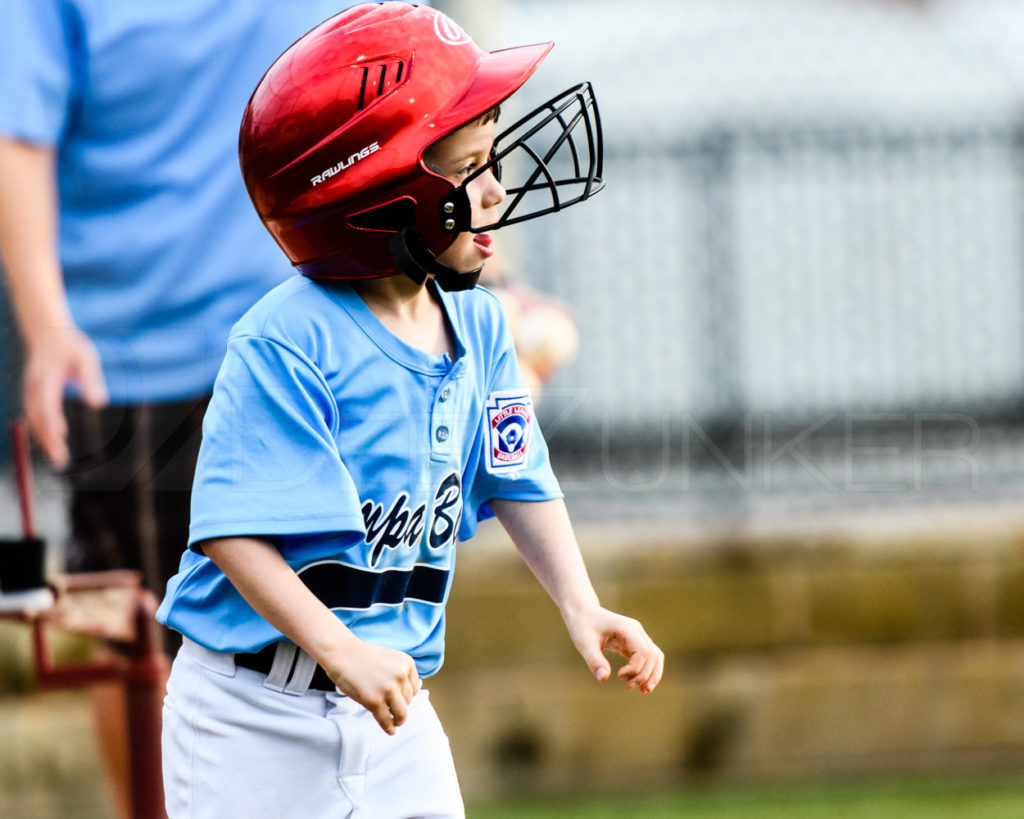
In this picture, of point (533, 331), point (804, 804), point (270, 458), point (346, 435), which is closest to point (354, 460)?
point (346, 435)

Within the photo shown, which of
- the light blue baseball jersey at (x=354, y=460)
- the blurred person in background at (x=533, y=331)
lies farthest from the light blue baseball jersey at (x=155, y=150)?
the light blue baseball jersey at (x=354, y=460)

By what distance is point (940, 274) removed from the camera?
214 inches

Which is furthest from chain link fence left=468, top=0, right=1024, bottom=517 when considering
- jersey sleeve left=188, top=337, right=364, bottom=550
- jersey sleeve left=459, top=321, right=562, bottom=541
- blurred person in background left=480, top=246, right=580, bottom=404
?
jersey sleeve left=188, top=337, right=364, bottom=550

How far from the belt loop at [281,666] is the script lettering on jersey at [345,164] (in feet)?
1.98

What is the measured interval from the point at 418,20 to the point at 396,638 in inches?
32.4

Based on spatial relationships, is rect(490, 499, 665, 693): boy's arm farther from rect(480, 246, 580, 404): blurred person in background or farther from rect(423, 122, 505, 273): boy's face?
rect(480, 246, 580, 404): blurred person in background

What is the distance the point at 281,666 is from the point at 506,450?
444mm

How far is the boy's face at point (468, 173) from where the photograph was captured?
206cm

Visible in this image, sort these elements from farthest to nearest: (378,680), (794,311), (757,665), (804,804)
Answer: (794,311) → (757,665) → (804,804) → (378,680)

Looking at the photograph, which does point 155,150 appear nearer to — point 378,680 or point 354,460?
point 354,460

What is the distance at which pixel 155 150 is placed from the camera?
3.12 metres

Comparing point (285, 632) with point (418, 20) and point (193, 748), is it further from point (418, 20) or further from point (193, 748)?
point (418, 20)

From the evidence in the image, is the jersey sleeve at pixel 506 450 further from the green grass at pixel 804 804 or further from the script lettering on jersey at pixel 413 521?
the green grass at pixel 804 804

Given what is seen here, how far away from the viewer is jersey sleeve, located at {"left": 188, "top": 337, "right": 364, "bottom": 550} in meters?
1.90
